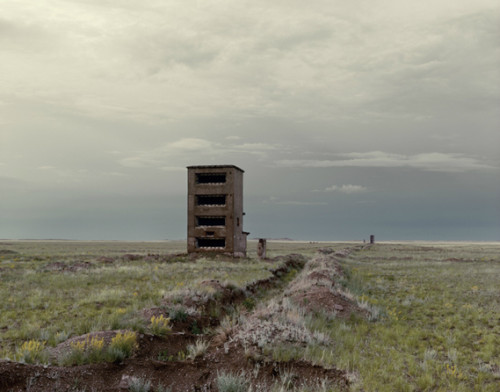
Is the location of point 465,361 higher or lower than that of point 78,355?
lower

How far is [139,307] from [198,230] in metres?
32.2

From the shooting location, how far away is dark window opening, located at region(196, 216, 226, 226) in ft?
156

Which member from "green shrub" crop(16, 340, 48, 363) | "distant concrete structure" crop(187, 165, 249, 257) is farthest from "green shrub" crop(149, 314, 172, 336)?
"distant concrete structure" crop(187, 165, 249, 257)

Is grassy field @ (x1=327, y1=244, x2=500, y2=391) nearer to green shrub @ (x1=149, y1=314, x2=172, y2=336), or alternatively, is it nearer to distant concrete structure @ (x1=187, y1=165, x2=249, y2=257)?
green shrub @ (x1=149, y1=314, x2=172, y2=336)

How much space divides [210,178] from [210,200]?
2669mm

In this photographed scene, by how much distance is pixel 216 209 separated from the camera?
46719mm

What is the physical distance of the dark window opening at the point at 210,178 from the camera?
47.5 m

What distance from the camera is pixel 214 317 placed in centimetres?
1502

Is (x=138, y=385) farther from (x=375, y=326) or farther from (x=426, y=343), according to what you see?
(x=375, y=326)

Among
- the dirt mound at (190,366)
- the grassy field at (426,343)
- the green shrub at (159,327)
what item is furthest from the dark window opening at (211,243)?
the green shrub at (159,327)

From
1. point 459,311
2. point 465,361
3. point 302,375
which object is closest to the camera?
point 302,375

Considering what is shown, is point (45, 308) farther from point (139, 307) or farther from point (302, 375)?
point (302, 375)

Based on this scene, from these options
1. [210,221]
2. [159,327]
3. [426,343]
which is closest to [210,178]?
[210,221]

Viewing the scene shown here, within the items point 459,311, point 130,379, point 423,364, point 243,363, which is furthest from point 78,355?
point 459,311
